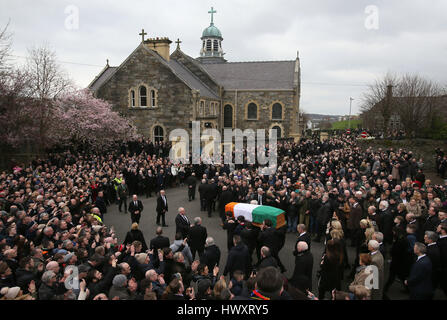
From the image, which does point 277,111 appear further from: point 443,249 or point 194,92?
point 443,249

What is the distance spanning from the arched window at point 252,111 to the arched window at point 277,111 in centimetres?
212

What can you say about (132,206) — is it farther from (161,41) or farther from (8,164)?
(161,41)

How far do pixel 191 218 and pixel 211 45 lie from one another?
45.7m

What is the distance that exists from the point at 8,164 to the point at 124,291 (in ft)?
64.3

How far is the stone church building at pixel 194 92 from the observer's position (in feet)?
96.9

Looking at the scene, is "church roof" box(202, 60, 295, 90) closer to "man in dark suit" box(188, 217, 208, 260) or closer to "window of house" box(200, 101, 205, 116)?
"window of house" box(200, 101, 205, 116)

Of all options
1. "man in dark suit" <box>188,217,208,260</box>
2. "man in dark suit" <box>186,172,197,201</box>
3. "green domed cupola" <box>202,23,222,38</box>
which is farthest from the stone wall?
"green domed cupola" <box>202,23,222,38</box>

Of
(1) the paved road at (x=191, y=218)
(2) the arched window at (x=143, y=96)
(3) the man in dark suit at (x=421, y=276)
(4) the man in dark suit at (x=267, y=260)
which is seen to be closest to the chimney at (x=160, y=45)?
(2) the arched window at (x=143, y=96)

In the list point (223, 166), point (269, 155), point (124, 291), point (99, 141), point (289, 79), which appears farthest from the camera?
point (289, 79)

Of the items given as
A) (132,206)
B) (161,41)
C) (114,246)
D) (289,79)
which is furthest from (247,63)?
(114,246)

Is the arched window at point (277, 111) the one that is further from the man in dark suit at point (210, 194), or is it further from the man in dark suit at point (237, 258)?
the man in dark suit at point (237, 258)

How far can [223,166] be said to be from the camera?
19.6 metres

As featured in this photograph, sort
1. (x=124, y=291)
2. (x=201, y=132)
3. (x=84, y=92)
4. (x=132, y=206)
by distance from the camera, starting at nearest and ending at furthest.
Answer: (x=124, y=291) < (x=132, y=206) < (x=84, y=92) < (x=201, y=132)

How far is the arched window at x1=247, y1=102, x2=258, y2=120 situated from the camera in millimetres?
38781
